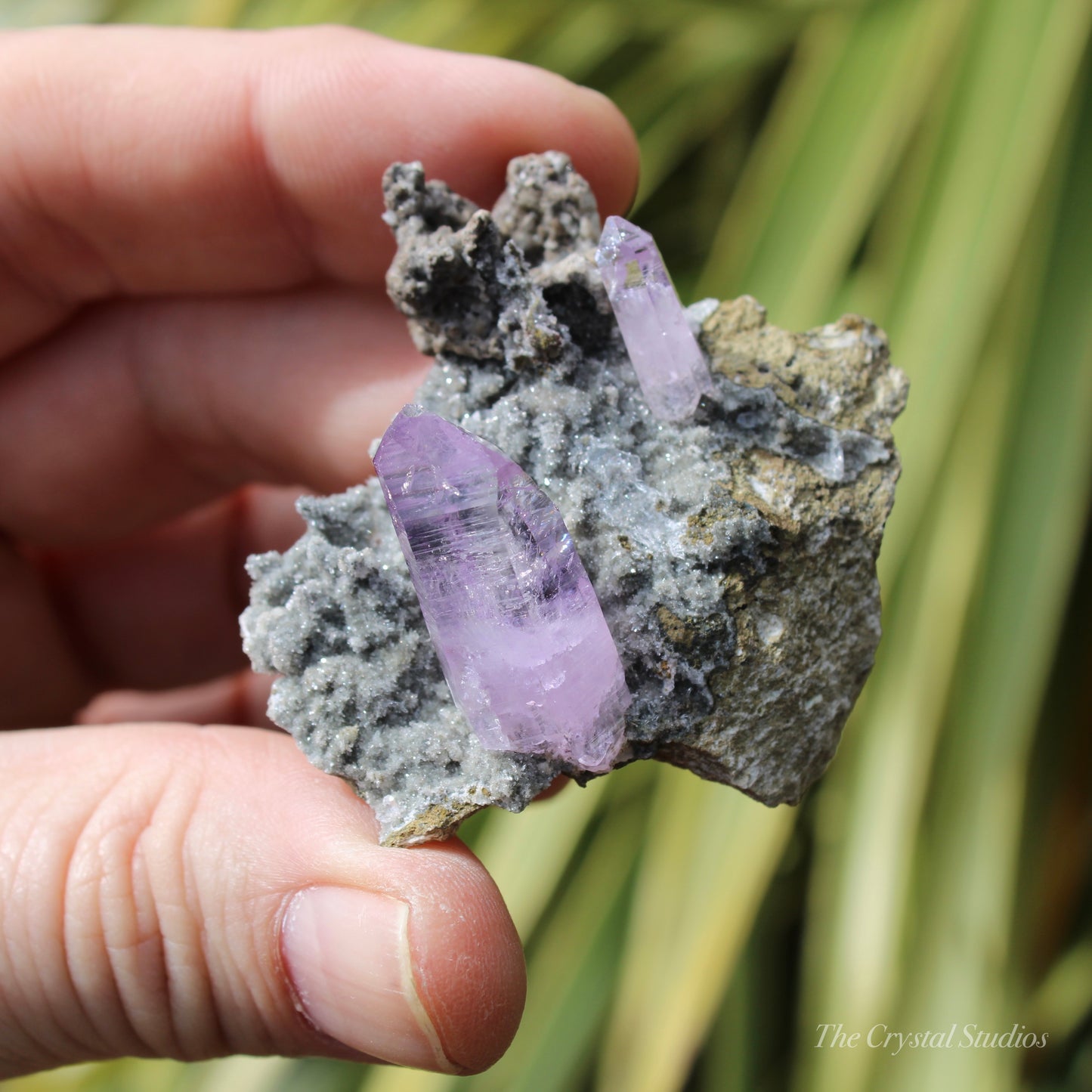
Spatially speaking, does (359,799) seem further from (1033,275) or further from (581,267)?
(1033,275)

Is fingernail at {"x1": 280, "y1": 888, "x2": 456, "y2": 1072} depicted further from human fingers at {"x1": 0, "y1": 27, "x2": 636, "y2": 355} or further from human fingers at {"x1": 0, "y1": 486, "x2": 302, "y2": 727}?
human fingers at {"x1": 0, "y1": 486, "x2": 302, "y2": 727}

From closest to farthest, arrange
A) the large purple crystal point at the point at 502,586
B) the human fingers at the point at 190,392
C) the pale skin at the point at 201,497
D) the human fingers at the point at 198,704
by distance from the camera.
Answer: the large purple crystal point at the point at 502,586, the pale skin at the point at 201,497, the human fingers at the point at 190,392, the human fingers at the point at 198,704

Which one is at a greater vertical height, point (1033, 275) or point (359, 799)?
point (1033, 275)

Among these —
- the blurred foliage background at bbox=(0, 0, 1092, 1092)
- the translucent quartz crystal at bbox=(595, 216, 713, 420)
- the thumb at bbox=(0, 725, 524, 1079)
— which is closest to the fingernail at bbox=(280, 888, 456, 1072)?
the thumb at bbox=(0, 725, 524, 1079)

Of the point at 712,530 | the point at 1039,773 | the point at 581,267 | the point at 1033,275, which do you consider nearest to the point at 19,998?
the point at 712,530

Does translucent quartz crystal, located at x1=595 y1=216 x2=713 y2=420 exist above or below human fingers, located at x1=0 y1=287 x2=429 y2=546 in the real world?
above

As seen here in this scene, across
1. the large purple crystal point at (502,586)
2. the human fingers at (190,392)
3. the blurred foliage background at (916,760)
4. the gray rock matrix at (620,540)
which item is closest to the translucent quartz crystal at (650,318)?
the gray rock matrix at (620,540)

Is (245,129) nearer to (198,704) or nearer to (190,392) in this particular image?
(190,392)

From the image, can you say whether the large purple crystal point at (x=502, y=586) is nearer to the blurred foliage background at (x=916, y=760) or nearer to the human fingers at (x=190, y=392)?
the human fingers at (x=190, y=392)
